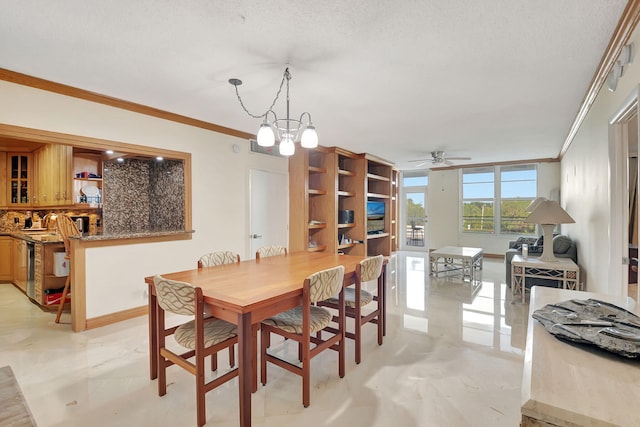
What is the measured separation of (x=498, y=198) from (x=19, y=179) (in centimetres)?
988

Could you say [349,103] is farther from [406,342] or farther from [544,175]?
[544,175]

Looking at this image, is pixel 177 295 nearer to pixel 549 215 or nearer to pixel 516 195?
pixel 549 215

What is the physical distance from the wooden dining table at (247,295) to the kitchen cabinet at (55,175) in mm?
3527

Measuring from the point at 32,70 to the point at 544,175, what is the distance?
8.95 meters

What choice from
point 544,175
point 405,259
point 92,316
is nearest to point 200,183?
point 92,316

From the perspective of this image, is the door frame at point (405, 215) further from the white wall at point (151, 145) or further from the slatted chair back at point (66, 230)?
the slatted chair back at point (66, 230)

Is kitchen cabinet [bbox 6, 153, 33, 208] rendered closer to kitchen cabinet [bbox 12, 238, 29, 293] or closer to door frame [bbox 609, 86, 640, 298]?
kitchen cabinet [bbox 12, 238, 29, 293]

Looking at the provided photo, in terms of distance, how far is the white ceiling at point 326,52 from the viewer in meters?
1.82

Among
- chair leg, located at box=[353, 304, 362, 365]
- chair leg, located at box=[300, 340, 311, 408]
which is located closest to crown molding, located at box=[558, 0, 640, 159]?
chair leg, located at box=[353, 304, 362, 365]

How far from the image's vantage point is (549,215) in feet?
12.7

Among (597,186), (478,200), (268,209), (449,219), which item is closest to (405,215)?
(449,219)

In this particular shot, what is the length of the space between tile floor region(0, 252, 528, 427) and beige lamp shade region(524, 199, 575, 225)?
1225 millimetres

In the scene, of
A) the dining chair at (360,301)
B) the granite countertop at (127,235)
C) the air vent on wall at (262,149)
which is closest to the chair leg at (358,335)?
the dining chair at (360,301)

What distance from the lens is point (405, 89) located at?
3.01 m
